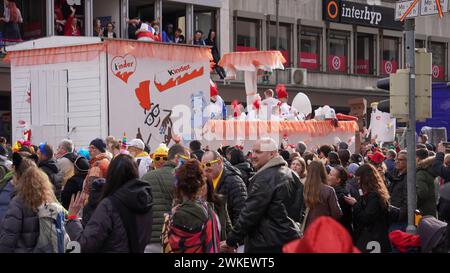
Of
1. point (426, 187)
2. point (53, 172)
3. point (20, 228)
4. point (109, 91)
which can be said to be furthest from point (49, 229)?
point (109, 91)

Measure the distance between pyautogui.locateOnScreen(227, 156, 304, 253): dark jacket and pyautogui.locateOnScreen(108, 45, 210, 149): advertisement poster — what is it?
8.83 metres

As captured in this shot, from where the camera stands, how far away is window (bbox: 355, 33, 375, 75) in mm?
46094

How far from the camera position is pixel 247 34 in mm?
39250

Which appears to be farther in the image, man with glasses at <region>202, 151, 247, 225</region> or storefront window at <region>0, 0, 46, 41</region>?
Result: storefront window at <region>0, 0, 46, 41</region>

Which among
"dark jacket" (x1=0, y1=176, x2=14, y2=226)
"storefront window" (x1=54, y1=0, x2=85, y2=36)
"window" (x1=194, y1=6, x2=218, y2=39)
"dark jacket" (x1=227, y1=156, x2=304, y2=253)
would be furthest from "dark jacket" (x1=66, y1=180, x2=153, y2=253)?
"window" (x1=194, y1=6, x2=218, y2=39)

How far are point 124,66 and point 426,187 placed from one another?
7736mm

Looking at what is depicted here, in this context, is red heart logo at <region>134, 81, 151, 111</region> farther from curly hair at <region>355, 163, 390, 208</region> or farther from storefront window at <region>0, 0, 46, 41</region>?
storefront window at <region>0, 0, 46, 41</region>

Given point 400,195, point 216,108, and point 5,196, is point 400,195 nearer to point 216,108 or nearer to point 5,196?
point 5,196

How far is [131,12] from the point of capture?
34.8 metres

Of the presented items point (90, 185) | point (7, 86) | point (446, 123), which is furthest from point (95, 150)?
point (7, 86)

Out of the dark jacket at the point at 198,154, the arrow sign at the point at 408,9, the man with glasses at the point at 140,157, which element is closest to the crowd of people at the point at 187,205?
the man with glasses at the point at 140,157

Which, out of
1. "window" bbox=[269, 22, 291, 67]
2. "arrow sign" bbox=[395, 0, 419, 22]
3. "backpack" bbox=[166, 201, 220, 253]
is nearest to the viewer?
"backpack" bbox=[166, 201, 220, 253]

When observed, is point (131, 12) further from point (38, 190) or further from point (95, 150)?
point (38, 190)

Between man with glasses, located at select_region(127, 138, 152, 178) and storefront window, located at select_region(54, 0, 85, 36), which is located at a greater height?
storefront window, located at select_region(54, 0, 85, 36)
